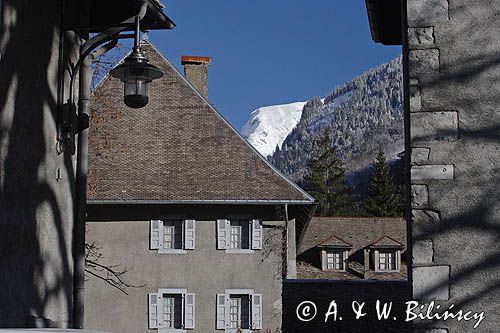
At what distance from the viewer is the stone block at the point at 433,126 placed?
24.9 ft

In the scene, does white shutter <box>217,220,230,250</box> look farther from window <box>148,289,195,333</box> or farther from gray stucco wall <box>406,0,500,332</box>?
gray stucco wall <box>406,0,500,332</box>

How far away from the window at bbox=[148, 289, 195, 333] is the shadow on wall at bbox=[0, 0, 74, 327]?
19607mm

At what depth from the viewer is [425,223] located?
24.6 feet

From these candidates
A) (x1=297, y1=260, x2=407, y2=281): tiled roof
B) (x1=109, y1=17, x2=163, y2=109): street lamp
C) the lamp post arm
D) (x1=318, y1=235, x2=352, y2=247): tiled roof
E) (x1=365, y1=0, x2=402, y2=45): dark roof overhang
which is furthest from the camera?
(x1=318, y1=235, x2=352, y2=247): tiled roof

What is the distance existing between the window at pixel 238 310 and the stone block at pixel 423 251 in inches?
823

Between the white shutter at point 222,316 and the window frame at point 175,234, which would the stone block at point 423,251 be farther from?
the window frame at point 175,234

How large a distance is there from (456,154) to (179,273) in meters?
21.6

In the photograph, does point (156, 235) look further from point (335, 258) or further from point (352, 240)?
point (352, 240)

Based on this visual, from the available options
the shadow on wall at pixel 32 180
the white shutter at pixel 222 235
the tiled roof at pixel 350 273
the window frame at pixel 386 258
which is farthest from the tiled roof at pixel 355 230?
the shadow on wall at pixel 32 180

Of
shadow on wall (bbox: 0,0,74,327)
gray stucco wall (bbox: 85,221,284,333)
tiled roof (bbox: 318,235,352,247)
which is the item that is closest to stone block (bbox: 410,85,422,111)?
shadow on wall (bbox: 0,0,74,327)

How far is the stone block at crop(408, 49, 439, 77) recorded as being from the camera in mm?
7660

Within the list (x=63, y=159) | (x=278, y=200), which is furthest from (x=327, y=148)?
(x=63, y=159)

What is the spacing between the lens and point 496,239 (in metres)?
7.41

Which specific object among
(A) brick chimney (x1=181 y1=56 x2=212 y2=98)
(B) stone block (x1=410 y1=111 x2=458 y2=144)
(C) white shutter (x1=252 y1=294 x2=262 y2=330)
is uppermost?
(A) brick chimney (x1=181 y1=56 x2=212 y2=98)
